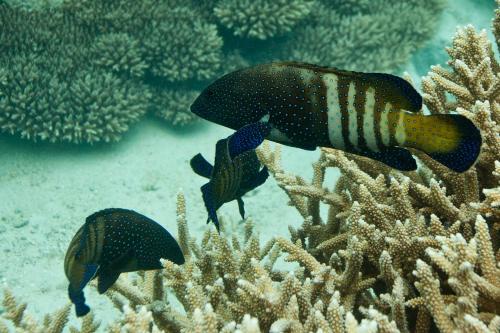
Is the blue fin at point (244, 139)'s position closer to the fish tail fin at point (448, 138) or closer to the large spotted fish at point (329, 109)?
the large spotted fish at point (329, 109)

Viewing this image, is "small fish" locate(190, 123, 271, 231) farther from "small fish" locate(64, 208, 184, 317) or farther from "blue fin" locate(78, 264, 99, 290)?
"blue fin" locate(78, 264, 99, 290)

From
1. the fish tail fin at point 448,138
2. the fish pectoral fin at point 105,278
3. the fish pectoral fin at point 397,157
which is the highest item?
the fish tail fin at point 448,138

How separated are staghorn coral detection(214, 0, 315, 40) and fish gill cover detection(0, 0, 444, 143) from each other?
0.06 ft

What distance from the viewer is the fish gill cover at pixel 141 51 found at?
23.3 ft

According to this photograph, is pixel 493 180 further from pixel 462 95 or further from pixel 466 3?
pixel 466 3

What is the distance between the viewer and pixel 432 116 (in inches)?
69.7

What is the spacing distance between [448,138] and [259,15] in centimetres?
691

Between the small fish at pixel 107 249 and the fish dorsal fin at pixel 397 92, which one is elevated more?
the fish dorsal fin at pixel 397 92

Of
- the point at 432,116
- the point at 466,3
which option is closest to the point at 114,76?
the point at 432,116

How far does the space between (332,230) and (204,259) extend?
0.92 m

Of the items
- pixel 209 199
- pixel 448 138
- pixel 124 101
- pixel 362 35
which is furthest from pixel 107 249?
pixel 362 35

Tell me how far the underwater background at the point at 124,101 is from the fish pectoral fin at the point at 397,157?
14.1 ft

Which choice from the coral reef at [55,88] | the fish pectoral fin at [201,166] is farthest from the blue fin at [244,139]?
the coral reef at [55,88]

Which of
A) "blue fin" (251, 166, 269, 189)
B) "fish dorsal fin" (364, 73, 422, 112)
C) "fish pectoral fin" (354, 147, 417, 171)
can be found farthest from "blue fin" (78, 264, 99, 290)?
"fish dorsal fin" (364, 73, 422, 112)
